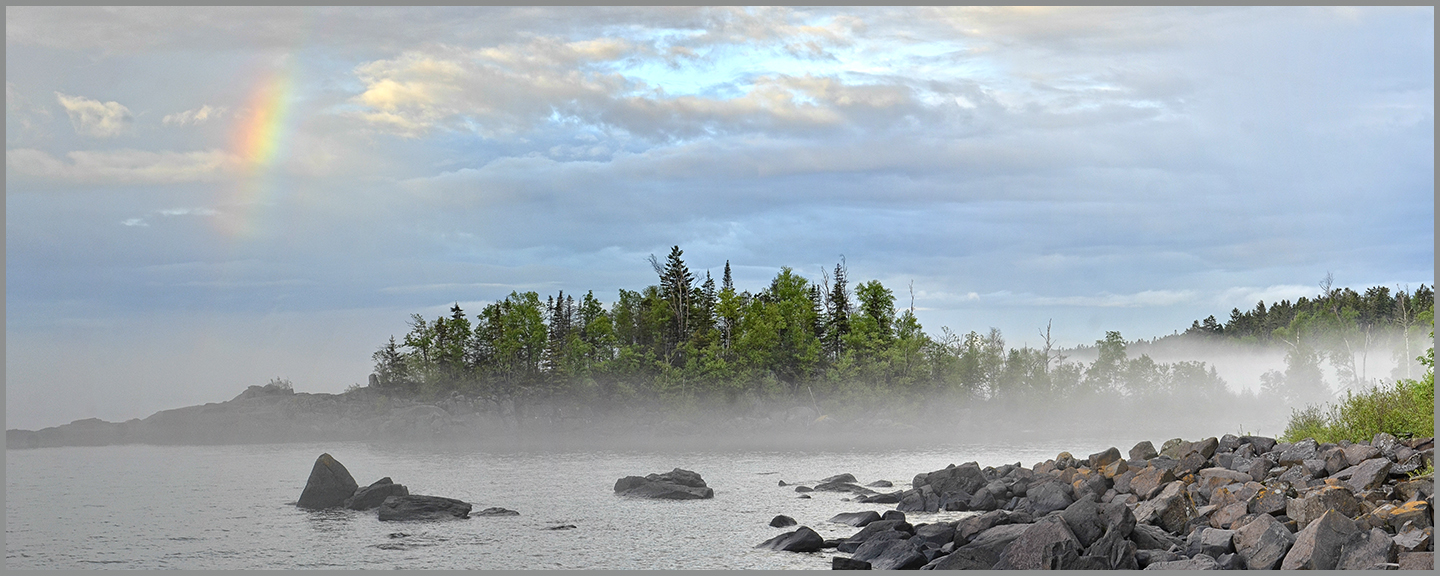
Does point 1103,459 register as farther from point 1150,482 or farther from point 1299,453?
point 1299,453

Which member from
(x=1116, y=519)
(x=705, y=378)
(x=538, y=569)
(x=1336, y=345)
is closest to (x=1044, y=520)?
(x=1116, y=519)

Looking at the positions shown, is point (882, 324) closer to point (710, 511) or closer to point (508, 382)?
point (508, 382)

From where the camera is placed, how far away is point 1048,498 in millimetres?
25125

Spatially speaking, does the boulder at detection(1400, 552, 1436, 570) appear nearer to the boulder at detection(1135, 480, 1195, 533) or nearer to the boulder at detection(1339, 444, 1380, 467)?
the boulder at detection(1135, 480, 1195, 533)

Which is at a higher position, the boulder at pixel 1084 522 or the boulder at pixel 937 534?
the boulder at pixel 1084 522

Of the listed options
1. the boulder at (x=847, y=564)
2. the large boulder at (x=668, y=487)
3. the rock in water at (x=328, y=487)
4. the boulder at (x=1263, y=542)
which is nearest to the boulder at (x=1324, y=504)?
the boulder at (x=1263, y=542)

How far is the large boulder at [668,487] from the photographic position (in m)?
34.2

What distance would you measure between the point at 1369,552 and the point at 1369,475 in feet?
15.7

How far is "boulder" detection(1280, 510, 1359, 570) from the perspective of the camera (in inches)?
605

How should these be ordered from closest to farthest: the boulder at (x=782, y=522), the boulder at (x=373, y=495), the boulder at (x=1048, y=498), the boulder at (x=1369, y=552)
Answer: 1. the boulder at (x=1369, y=552)
2. the boulder at (x=1048, y=498)
3. the boulder at (x=782, y=522)
4. the boulder at (x=373, y=495)

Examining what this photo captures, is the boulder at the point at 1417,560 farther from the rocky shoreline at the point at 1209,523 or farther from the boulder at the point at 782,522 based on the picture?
the boulder at the point at 782,522

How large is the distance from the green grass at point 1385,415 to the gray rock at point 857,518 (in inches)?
497


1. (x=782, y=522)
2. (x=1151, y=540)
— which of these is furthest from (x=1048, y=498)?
(x=782, y=522)

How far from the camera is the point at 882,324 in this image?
326ft
